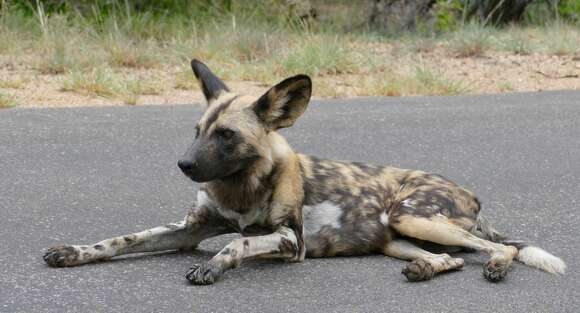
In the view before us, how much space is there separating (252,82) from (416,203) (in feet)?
17.9

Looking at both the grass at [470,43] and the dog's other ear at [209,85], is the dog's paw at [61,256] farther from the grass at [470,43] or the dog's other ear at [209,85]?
the grass at [470,43]

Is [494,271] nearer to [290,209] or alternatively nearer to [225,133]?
[290,209]

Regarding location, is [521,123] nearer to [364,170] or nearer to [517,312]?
[364,170]

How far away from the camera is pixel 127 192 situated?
6.18 metres

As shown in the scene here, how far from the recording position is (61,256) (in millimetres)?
4508

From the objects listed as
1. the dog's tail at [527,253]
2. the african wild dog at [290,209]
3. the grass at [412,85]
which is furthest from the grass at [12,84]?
the dog's tail at [527,253]

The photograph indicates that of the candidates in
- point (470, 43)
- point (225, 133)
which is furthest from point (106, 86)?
point (225, 133)

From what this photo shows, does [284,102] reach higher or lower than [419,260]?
higher

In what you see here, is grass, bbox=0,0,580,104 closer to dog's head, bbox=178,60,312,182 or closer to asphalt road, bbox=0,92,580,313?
asphalt road, bbox=0,92,580,313

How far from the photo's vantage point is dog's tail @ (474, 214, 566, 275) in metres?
4.73

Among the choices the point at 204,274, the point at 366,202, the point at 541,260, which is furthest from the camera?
the point at 366,202

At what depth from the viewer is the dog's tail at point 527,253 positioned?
4.73 metres

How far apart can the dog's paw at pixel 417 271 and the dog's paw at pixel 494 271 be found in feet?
0.83

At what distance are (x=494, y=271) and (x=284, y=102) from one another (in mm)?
1193
